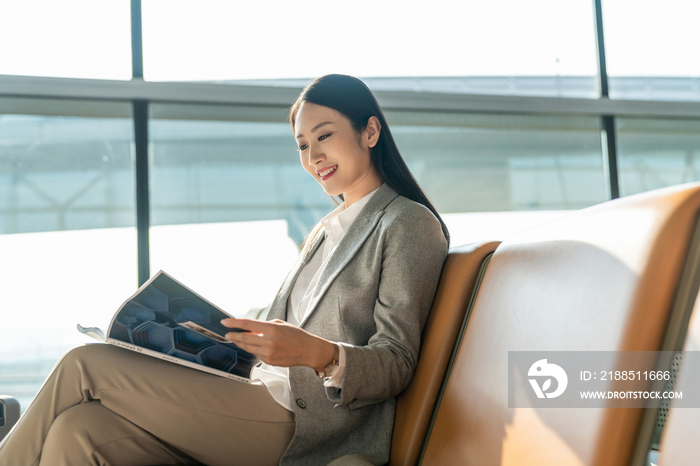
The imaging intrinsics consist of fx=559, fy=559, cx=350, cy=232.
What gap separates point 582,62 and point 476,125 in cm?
81

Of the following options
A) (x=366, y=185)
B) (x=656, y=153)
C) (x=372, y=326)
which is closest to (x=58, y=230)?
(x=366, y=185)

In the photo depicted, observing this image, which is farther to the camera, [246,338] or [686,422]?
[246,338]

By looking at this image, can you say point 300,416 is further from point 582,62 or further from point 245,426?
point 582,62

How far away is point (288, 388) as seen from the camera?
1198mm

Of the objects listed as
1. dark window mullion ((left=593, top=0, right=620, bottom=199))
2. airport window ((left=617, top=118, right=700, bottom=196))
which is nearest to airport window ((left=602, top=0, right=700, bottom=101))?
dark window mullion ((left=593, top=0, right=620, bottom=199))

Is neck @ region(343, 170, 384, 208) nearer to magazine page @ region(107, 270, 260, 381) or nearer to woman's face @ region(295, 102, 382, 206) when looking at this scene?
woman's face @ region(295, 102, 382, 206)

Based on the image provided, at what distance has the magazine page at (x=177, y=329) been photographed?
3.27 ft

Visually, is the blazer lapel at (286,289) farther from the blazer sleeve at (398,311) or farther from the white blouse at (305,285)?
the blazer sleeve at (398,311)

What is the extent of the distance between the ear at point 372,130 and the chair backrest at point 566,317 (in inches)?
19.4

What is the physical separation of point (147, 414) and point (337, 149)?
29.2 inches

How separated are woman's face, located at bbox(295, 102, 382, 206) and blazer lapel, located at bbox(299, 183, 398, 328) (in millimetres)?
106

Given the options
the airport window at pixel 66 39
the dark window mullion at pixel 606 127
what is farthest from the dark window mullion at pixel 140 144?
the dark window mullion at pixel 606 127

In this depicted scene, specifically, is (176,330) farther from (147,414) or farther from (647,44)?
(647,44)

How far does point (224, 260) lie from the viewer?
2.80 m
